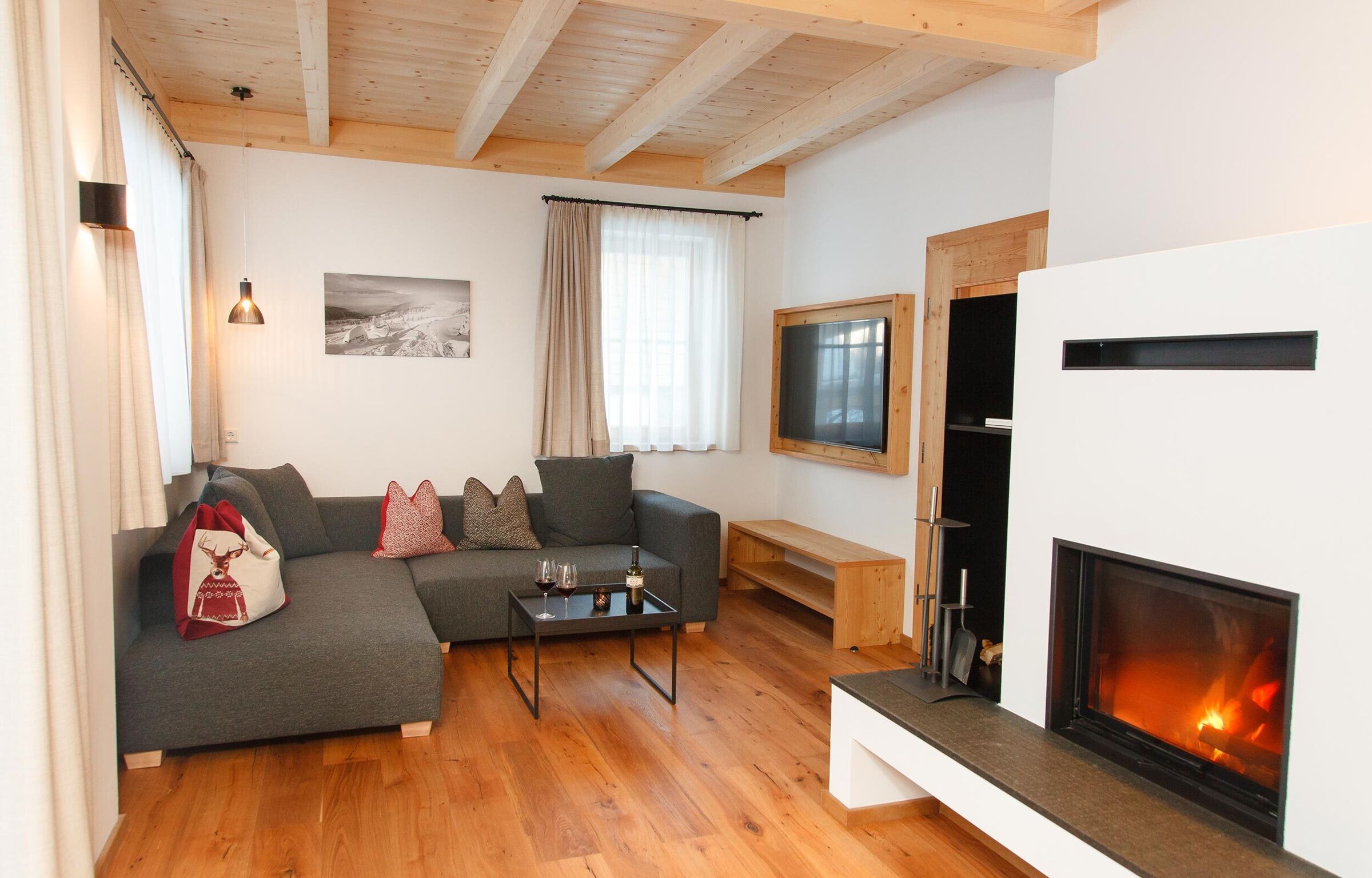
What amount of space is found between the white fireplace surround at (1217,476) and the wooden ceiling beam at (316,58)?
8.12 ft

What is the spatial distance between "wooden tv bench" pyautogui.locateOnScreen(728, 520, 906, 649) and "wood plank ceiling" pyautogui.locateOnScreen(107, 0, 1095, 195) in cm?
218

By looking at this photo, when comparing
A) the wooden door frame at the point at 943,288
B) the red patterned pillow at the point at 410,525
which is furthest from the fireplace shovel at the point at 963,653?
the red patterned pillow at the point at 410,525

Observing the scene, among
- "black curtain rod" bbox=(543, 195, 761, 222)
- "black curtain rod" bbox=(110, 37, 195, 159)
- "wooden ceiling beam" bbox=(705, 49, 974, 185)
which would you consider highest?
"wooden ceiling beam" bbox=(705, 49, 974, 185)

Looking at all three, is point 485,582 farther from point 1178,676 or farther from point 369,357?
point 1178,676

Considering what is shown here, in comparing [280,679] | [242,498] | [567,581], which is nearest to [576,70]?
[567,581]

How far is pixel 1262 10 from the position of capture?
2.37 meters

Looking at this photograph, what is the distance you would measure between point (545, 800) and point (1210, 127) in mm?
2821

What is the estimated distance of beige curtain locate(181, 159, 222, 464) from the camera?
446 centimetres

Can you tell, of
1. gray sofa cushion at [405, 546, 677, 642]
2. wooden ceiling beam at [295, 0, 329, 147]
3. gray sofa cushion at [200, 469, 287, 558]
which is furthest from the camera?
gray sofa cushion at [405, 546, 677, 642]

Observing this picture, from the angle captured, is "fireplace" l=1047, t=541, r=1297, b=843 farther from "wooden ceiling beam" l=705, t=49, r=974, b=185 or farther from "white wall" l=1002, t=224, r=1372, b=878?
"wooden ceiling beam" l=705, t=49, r=974, b=185

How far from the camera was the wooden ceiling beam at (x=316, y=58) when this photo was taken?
119 inches

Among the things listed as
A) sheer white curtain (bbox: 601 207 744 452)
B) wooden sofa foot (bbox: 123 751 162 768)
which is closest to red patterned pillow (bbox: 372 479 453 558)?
sheer white curtain (bbox: 601 207 744 452)

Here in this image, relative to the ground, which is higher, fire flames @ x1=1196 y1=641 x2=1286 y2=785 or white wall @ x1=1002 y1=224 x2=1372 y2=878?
white wall @ x1=1002 y1=224 x2=1372 y2=878

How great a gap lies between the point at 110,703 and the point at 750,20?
2740 millimetres
